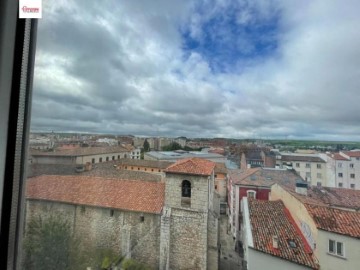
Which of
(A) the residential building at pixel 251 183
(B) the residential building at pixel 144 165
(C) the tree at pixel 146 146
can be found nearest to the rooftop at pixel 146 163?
(B) the residential building at pixel 144 165

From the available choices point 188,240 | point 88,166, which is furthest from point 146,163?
point 188,240

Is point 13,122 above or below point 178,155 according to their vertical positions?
above

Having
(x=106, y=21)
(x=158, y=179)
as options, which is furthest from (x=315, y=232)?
(x=106, y=21)

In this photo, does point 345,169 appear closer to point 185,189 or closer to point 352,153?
point 352,153

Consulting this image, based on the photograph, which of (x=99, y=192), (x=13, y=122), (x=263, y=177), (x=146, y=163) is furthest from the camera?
(x=146, y=163)

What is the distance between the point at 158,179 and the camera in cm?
131

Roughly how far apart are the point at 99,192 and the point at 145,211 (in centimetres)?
29

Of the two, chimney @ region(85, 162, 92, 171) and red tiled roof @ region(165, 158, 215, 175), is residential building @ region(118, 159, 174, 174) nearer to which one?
red tiled roof @ region(165, 158, 215, 175)

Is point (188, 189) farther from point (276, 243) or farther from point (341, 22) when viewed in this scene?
point (341, 22)

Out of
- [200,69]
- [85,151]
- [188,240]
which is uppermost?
[200,69]

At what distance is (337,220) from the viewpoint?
27.3 inches

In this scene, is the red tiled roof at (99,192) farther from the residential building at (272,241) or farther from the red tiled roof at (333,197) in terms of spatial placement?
the red tiled roof at (333,197)

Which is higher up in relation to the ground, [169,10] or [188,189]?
[169,10]

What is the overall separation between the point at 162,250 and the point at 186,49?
89 cm
